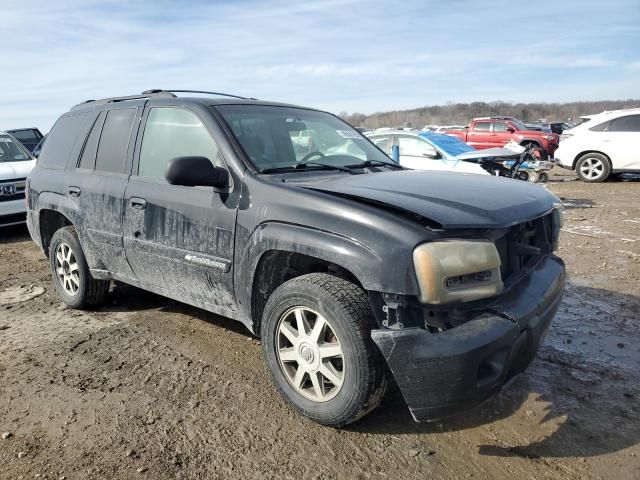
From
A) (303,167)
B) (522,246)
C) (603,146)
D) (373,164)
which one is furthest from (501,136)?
(522,246)

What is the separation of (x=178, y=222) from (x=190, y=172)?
0.60 meters

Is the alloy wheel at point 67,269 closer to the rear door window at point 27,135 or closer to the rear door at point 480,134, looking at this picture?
the rear door window at point 27,135

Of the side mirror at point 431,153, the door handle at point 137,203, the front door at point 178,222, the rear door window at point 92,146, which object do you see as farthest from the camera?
the side mirror at point 431,153

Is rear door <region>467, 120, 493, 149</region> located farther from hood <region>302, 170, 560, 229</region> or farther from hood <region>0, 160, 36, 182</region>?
hood <region>302, 170, 560, 229</region>

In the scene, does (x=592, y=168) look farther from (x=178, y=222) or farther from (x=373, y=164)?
(x=178, y=222)

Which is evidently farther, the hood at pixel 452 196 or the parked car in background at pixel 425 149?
the parked car in background at pixel 425 149

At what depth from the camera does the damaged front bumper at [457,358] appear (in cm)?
240

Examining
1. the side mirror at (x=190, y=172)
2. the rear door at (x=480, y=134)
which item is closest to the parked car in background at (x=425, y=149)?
the side mirror at (x=190, y=172)

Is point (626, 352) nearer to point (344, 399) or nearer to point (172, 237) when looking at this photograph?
point (344, 399)

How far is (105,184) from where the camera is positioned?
13.8 ft

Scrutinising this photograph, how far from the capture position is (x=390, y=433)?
2.88m

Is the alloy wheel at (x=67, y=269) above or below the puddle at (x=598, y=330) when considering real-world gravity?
above

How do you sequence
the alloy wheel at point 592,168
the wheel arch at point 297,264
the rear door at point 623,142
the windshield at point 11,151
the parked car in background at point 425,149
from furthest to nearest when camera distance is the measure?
the alloy wheel at point 592,168 → the rear door at point 623,142 → the parked car in background at point 425,149 → the windshield at point 11,151 → the wheel arch at point 297,264

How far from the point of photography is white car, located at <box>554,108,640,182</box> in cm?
1334
